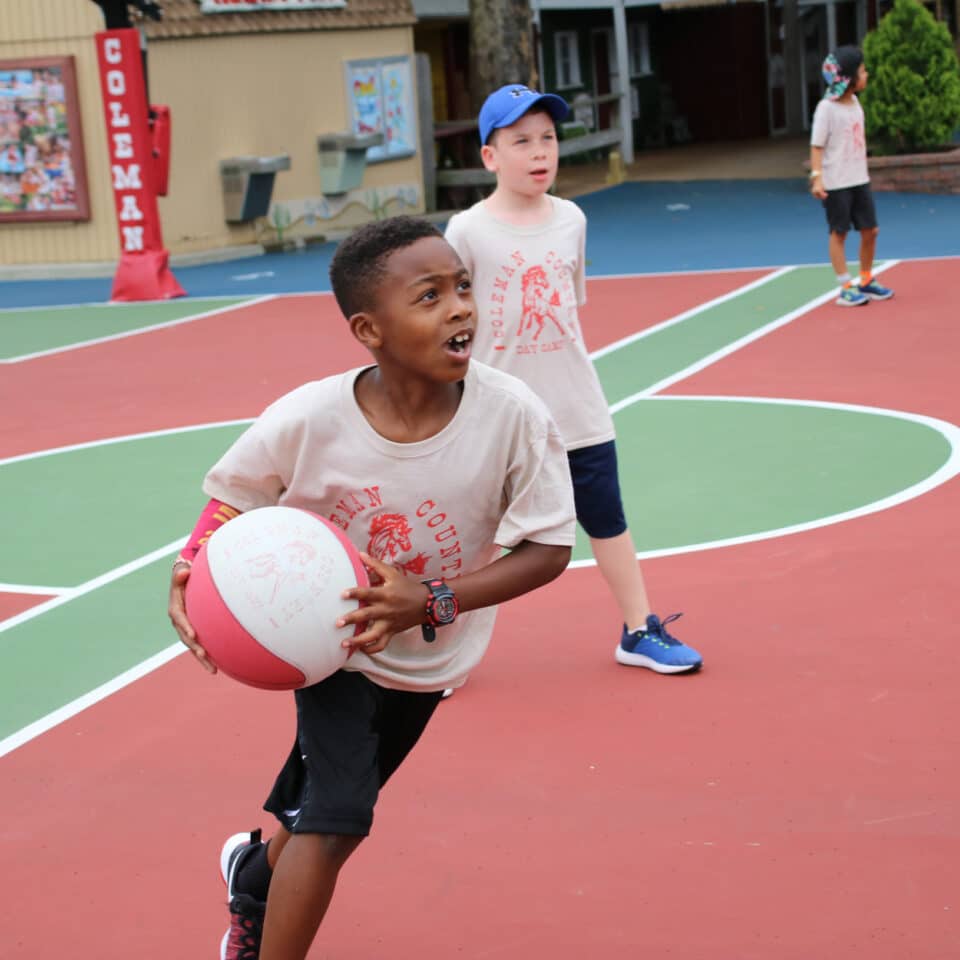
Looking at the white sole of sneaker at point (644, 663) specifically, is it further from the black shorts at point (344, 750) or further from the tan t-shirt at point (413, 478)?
the tan t-shirt at point (413, 478)

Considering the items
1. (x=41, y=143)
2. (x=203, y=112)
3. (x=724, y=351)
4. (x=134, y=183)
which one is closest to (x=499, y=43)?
(x=203, y=112)

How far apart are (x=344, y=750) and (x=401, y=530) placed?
481 mm

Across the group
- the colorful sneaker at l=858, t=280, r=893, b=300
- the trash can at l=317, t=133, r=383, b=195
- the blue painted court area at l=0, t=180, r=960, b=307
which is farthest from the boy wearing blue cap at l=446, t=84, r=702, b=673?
the trash can at l=317, t=133, r=383, b=195

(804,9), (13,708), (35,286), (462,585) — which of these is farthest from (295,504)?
(804,9)

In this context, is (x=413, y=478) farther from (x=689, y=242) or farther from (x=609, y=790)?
(x=689, y=242)

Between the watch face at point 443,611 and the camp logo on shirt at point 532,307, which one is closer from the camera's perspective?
the watch face at point 443,611

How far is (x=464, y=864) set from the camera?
447 centimetres

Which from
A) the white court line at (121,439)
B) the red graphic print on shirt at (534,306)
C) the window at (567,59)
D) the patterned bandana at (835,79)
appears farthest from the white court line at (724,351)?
the window at (567,59)

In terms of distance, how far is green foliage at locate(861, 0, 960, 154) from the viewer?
2203 cm

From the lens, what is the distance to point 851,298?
13.5 metres

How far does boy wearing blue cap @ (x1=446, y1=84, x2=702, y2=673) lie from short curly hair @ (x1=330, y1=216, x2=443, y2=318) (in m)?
2.10

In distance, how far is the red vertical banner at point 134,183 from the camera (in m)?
17.9

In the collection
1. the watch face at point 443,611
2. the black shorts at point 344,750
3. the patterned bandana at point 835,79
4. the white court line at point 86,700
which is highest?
the patterned bandana at point 835,79

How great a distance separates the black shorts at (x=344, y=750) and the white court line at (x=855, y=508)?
350 centimetres
